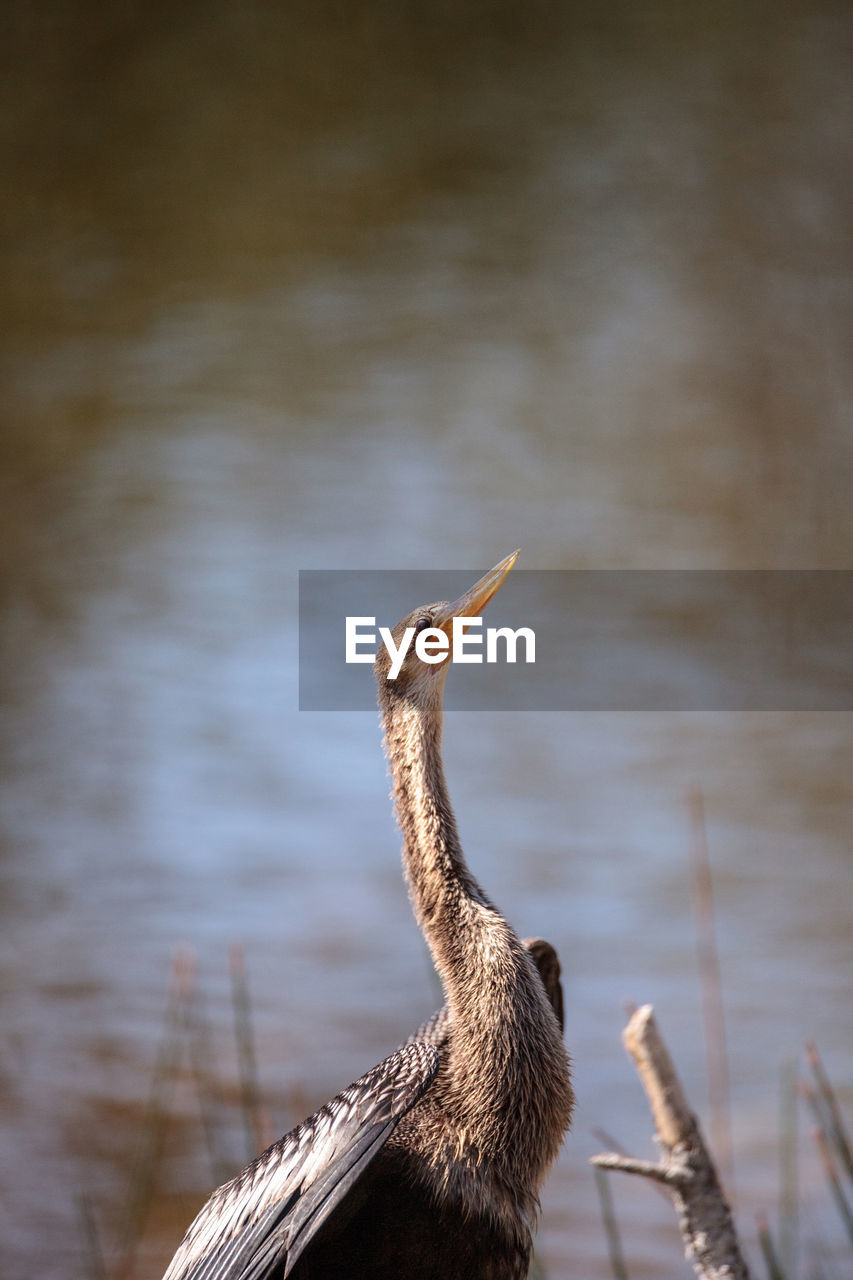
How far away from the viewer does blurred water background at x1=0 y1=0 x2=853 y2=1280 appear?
3.00 metres

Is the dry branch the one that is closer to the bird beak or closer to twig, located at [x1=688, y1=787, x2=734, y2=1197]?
the bird beak

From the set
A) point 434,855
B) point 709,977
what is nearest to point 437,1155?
point 434,855

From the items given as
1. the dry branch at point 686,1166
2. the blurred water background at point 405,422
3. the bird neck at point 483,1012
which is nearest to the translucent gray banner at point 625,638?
the blurred water background at point 405,422

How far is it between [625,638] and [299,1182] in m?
2.46

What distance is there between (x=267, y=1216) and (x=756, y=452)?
258 centimetres

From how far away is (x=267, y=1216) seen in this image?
906 mm

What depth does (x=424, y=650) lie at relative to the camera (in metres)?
1.08

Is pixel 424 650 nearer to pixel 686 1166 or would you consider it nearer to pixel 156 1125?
pixel 686 1166

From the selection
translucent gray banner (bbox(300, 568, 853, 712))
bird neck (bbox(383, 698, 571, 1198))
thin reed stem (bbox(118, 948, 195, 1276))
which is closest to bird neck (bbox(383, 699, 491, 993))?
bird neck (bbox(383, 698, 571, 1198))

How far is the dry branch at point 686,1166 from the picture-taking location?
117cm

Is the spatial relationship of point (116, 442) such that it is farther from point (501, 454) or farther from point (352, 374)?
point (501, 454)

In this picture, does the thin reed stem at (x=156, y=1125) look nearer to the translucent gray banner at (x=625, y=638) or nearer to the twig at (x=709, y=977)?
the translucent gray banner at (x=625, y=638)

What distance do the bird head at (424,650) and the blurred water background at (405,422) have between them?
1916mm

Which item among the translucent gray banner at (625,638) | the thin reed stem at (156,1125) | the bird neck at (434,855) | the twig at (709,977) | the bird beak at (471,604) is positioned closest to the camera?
the bird neck at (434,855)
